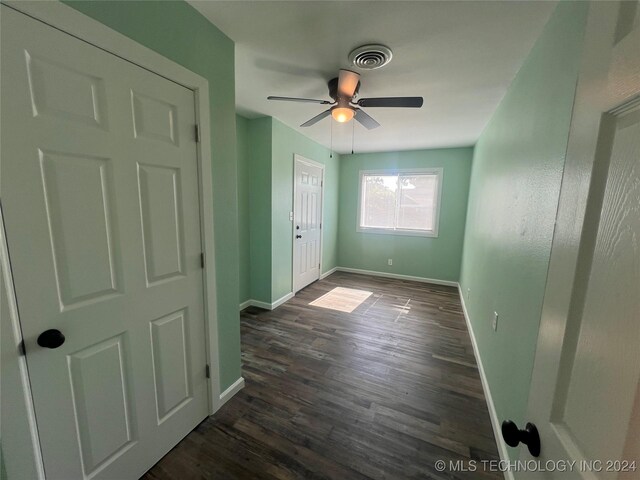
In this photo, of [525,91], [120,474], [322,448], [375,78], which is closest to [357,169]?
[375,78]

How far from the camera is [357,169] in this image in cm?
510

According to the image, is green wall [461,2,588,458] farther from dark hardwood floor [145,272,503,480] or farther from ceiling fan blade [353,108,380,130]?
ceiling fan blade [353,108,380,130]

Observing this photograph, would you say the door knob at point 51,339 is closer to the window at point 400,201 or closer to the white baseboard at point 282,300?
the white baseboard at point 282,300

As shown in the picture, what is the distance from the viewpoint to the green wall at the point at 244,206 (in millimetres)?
3221

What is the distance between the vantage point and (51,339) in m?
0.96

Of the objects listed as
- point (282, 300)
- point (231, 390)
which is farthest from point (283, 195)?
point (231, 390)

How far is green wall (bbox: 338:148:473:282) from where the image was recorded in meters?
4.44

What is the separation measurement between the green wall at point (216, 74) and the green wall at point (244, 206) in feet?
4.53

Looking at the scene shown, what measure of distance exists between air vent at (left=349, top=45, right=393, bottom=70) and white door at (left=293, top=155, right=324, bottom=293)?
200 centimetres

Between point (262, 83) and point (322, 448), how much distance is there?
2.76m

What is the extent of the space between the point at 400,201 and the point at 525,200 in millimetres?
3472

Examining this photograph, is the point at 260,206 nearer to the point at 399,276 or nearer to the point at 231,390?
the point at 231,390

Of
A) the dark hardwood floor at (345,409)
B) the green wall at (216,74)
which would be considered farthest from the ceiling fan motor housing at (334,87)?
the dark hardwood floor at (345,409)

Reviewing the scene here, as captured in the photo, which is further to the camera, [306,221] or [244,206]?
[306,221]
